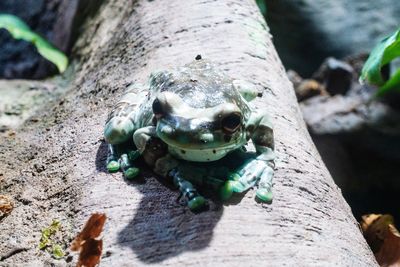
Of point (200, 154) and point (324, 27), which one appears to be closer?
point (200, 154)

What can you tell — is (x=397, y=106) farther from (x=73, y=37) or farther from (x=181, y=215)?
(x=181, y=215)

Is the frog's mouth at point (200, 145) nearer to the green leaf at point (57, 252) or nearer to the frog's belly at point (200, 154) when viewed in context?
the frog's belly at point (200, 154)

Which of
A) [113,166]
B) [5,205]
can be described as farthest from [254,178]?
[5,205]

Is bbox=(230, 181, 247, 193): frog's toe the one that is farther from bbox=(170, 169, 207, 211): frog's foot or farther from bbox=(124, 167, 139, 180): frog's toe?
bbox=(124, 167, 139, 180): frog's toe

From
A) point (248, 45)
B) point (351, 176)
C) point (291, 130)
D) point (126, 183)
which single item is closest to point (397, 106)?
point (351, 176)

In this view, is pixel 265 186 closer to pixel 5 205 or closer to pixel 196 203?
pixel 196 203

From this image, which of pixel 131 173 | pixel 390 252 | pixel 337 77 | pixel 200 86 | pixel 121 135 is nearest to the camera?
pixel 200 86
